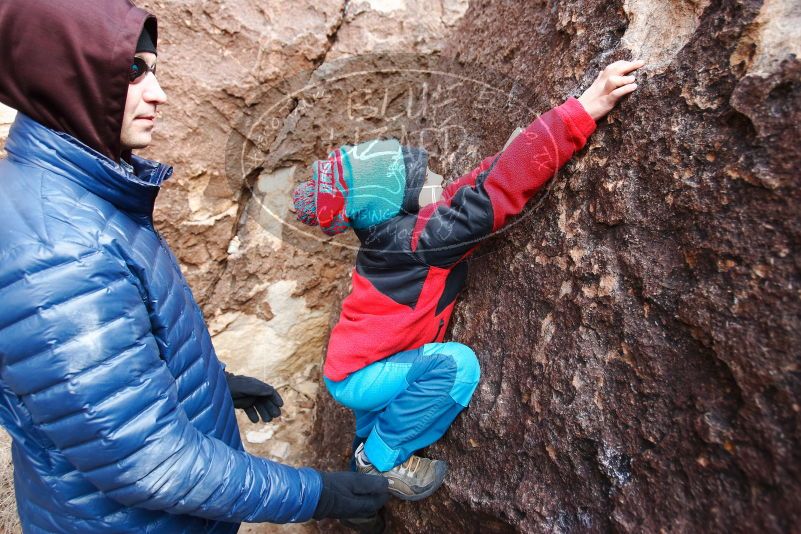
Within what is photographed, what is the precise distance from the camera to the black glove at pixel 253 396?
1.92 meters

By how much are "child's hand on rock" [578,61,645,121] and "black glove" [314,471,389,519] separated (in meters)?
1.31

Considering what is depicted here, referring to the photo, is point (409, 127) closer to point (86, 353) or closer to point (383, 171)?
point (383, 171)

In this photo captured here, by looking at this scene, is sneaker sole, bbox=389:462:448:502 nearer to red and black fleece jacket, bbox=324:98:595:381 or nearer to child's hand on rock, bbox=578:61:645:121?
red and black fleece jacket, bbox=324:98:595:381

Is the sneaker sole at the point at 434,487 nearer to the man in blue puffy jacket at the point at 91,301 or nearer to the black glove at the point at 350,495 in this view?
the black glove at the point at 350,495

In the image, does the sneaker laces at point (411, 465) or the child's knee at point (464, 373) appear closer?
the child's knee at point (464, 373)

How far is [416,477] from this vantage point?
1.74 meters

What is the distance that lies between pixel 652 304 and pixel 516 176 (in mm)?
500

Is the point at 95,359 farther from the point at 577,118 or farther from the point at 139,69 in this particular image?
the point at 577,118

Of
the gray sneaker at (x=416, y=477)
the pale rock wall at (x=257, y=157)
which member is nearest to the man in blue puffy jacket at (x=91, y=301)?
the gray sneaker at (x=416, y=477)

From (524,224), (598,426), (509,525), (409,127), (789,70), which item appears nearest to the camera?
(789,70)

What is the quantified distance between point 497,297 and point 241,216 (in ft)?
5.11

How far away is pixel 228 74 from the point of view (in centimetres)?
233

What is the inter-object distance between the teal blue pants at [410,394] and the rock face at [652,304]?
0.07m

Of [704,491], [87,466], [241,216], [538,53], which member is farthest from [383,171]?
[241,216]
